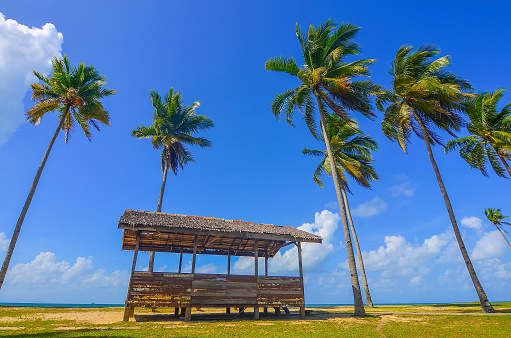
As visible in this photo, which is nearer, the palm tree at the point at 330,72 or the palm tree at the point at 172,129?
the palm tree at the point at 330,72

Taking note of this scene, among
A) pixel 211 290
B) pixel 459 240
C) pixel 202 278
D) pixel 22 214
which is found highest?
pixel 22 214

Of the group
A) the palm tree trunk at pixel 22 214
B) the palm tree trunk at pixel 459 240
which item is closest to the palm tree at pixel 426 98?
the palm tree trunk at pixel 459 240

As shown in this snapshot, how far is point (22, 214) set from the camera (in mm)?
16609

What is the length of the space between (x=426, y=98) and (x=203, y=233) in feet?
55.0

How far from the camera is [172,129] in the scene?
27.8m

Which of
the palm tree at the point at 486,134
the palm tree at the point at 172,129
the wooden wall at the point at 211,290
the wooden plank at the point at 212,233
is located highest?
the palm tree at the point at 172,129

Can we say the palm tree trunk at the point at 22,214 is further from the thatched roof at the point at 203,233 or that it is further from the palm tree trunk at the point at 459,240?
the palm tree trunk at the point at 459,240

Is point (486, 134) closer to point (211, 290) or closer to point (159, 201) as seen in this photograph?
point (211, 290)

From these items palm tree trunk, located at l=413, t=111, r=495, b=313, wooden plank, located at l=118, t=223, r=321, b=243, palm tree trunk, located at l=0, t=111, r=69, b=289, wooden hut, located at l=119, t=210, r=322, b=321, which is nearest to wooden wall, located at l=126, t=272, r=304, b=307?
wooden hut, located at l=119, t=210, r=322, b=321

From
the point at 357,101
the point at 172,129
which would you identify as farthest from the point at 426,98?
the point at 172,129

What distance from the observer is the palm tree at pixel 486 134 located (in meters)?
19.8

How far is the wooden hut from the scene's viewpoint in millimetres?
13094

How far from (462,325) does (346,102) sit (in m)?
13.6

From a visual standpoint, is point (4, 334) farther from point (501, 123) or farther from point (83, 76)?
point (501, 123)
